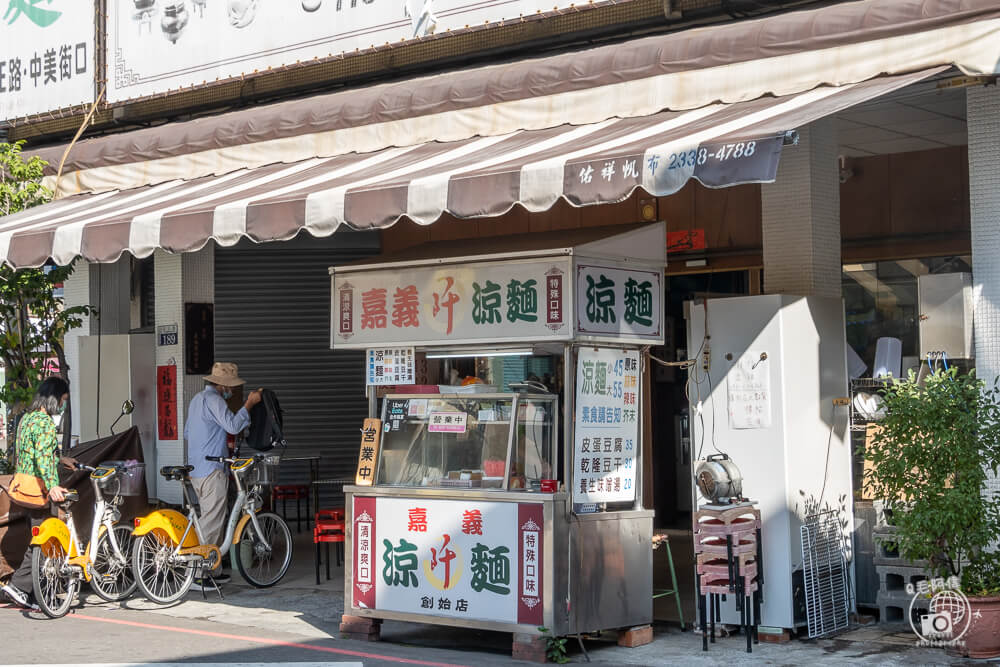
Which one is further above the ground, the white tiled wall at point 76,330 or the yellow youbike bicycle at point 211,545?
the white tiled wall at point 76,330

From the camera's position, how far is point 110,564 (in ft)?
32.8

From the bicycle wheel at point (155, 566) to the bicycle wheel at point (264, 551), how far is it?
2.26ft

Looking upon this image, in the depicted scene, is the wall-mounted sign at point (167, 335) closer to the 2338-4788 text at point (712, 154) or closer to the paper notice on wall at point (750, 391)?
the paper notice on wall at point (750, 391)

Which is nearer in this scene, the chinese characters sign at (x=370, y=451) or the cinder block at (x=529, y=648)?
the cinder block at (x=529, y=648)

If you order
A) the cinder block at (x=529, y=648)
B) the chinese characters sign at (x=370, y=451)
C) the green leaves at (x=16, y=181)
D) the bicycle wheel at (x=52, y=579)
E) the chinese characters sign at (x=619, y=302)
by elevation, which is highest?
the green leaves at (x=16, y=181)

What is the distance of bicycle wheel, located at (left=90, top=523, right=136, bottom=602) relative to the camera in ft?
32.8

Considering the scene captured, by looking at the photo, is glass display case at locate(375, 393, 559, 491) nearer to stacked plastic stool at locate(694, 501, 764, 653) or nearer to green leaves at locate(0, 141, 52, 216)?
stacked plastic stool at locate(694, 501, 764, 653)

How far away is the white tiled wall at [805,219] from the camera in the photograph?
8898 millimetres

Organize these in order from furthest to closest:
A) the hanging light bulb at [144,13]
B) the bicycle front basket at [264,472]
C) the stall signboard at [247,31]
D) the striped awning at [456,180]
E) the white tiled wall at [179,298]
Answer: the hanging light bulb at [144,13] < the white tiled wall at [179,298] < the stall signboard at [247,31] < the bicycle front basket at [264,472] < the striped awning at [456,180]

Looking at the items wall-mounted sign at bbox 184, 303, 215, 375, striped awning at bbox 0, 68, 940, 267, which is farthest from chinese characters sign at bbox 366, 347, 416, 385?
wall-mounted sign at bbox 184, 303, 215, 375

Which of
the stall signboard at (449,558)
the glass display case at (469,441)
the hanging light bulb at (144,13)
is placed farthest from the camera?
the hanging light bulb at (144,13)

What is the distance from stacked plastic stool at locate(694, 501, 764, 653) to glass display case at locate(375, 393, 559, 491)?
109cm

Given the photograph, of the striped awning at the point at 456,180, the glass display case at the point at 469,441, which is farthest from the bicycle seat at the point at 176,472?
the glass display case at the point at 469,441

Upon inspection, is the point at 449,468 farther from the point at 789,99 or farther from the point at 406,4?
the point at 406,4
